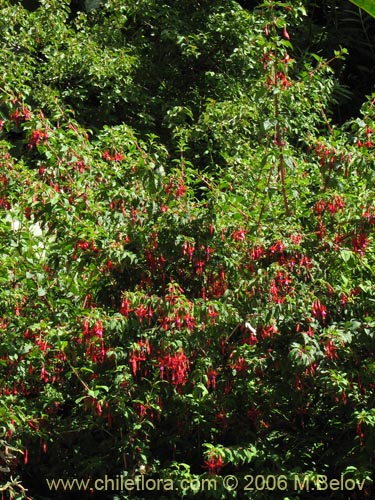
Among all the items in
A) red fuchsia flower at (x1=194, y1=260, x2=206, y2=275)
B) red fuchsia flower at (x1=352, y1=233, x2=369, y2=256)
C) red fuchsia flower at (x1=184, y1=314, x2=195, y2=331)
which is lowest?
red fuchsia flower at (x1=184, y1=314, x2=195, y2=331)

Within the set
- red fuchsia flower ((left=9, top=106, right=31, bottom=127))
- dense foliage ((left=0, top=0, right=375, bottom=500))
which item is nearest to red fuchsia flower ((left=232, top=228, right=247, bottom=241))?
dense foliage ((left=0, top=0, right=375, bottom=500))

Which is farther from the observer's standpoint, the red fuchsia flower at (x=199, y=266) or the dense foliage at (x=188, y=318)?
the red fuchsia flower at (x=199, y=266)

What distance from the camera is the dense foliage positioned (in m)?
3.47

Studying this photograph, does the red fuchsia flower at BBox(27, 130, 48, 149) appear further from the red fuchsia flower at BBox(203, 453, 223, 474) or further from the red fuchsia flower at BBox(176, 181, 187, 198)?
the red fuchsia flower at BBox(203, 453, 223, 474)

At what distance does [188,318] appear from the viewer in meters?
3.39

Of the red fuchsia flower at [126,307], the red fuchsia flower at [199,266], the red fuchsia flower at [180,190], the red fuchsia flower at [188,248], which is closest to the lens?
the red fuchsia flower at [126,307]

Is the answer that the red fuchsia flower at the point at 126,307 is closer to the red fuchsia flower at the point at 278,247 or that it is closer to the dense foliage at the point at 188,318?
the dense foliage at the point at 188,318

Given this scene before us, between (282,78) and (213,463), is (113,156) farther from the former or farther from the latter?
(213,463)

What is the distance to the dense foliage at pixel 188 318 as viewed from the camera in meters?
3.47

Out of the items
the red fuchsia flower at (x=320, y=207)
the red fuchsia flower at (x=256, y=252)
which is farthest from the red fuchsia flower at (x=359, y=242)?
the red fuchsia flower at (x=256, y=252)

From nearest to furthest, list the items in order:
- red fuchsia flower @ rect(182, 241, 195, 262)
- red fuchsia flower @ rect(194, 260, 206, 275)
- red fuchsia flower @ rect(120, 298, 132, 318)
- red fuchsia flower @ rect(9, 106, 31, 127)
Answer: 1. red fuchsia flower @ rect(120, 298, 132, 318)
2. red fuchsia flower @ rect(182, 241, 195, 262)
3. red fuchsia flower @ rect(194, 260, 206, 275)
4. red fuchsia flower @ rect(9, 106, 31, 127)

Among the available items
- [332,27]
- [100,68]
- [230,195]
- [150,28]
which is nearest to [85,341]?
[230,195]

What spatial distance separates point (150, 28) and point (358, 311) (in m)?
4.23

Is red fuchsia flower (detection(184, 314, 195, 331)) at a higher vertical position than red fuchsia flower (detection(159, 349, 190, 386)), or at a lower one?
higher
